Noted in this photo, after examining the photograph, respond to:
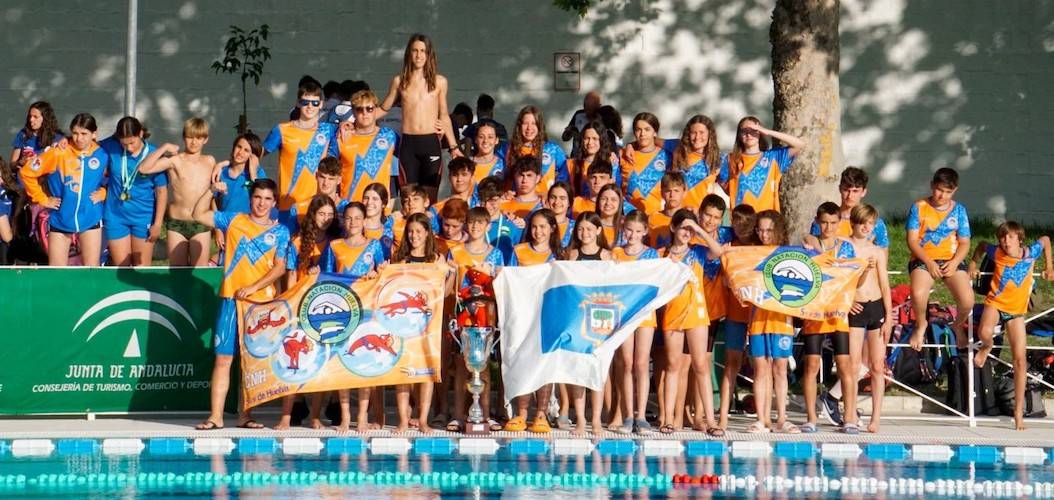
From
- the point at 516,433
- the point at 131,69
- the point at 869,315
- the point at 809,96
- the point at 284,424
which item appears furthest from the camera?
the point at 809,96

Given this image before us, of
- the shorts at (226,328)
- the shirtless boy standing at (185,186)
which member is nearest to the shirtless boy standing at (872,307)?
the shorts at (226,328)

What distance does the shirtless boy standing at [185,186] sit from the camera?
1284 cm

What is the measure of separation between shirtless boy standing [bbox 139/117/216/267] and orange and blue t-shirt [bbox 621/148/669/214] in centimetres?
332

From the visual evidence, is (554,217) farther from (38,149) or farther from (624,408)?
(38,149)

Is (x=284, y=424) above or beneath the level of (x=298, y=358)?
beneath

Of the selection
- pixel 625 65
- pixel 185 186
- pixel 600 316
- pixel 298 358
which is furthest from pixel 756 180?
pixel 625 65

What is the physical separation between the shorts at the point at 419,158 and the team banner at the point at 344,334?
1.97m

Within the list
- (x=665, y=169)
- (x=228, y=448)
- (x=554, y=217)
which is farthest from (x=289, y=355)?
(x=665, y=169)

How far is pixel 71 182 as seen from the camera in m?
12.9

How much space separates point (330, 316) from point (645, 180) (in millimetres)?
2819

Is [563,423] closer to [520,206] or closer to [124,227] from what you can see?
[520,206]

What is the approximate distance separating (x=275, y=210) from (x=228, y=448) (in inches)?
92.2

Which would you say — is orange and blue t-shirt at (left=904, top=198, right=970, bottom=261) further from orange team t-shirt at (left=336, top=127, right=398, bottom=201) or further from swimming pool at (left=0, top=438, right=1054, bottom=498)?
orange team t-shirt at (left=336, top=127, right=398, bottom=201)

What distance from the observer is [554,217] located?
38.4 ft
